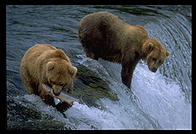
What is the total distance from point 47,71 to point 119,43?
304cm

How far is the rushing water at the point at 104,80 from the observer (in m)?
6.80

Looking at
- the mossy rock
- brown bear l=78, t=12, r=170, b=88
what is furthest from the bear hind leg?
brown bear l=78, t=12, r=170, b=88

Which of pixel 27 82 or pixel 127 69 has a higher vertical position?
pixel 27 82

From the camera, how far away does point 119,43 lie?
8.73 m

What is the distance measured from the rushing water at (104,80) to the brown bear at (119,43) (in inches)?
11.6

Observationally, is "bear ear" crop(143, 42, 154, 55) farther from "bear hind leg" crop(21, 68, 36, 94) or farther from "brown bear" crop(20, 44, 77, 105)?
"bear hind leg" crop(21, 68, 36, 94)

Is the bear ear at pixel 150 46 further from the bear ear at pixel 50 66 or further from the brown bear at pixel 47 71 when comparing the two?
the bear ear at pixel 50 66

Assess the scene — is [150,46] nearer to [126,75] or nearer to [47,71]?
[126,75]

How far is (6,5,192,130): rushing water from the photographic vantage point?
6801 millimetres

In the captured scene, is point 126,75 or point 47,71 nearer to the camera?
point 47,71

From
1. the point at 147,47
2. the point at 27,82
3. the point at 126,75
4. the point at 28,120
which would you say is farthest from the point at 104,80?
the point at 28,120

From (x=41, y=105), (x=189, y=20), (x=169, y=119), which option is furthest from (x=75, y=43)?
(x=189, y=20)
